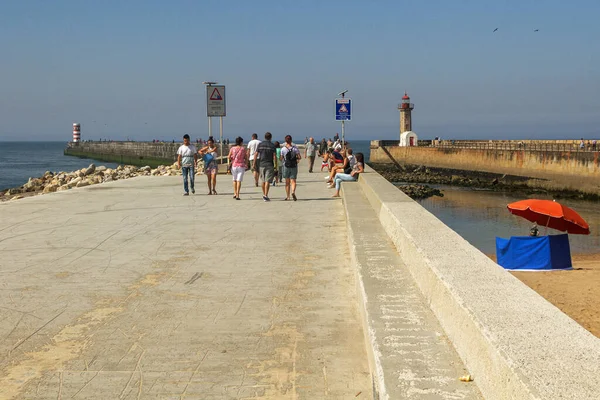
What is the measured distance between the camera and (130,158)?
323ft

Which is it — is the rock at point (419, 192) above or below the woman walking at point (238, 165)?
below

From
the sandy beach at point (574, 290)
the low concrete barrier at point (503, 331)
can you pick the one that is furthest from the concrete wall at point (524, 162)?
the low concrete barrier at point (503, 331)

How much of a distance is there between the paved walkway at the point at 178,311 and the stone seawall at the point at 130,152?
60.5m

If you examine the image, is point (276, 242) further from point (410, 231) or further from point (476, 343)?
point (476, 343)

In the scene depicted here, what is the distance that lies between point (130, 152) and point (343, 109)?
264 feet

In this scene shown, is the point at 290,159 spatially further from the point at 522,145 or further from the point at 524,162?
the point at 522,145

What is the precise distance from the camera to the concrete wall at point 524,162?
43750 millimetres

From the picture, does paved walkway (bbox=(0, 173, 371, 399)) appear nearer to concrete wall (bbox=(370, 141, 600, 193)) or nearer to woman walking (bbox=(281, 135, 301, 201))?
woman walking (bbox=(281, 135, 301, 201))

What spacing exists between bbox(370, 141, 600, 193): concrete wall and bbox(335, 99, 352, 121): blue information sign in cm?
2400

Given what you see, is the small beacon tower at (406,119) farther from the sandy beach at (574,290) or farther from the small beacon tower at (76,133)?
the small beacon tower at (76,133)

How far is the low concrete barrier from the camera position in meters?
2.63

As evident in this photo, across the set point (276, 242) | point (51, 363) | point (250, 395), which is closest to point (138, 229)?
point (276, 242)

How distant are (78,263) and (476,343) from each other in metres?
5.88

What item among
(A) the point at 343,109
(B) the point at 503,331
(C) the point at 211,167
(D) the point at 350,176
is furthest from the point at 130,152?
(B) the point at 503,331
